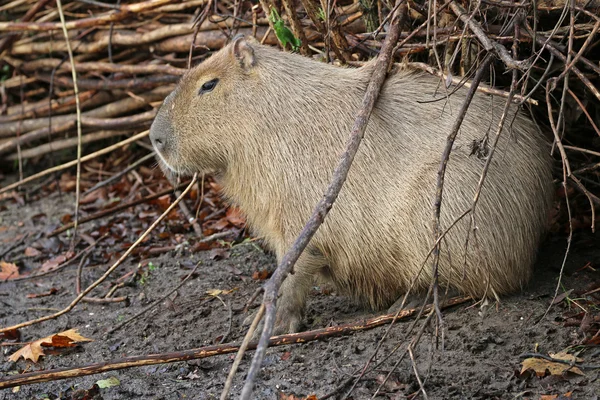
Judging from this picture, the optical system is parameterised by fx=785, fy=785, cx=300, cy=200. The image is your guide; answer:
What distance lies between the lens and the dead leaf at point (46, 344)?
370 centimetres

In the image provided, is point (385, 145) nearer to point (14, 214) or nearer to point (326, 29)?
point (326, 29)

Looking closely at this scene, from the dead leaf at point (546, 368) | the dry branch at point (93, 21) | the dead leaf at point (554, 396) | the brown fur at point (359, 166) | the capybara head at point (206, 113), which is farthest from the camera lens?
the dry branch at point (93, 21)

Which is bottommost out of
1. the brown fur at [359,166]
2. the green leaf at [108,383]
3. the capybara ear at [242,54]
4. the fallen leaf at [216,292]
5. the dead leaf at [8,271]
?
the dead leaf at [8,271]

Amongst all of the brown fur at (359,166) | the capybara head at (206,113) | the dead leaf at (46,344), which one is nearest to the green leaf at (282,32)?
the brown fur at (359,166)

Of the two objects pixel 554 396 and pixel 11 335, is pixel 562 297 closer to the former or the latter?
pixel 554 396

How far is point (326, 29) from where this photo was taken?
3951 millimetres

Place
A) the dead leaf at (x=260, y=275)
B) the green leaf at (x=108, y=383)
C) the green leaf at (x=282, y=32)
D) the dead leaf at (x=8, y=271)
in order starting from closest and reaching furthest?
the green leaf at (x=108, y=383) → the green leaf at (x=282, y=32) → the dead leaf at (x=260, y=275) → the dead leaf at (x=8, y=271)

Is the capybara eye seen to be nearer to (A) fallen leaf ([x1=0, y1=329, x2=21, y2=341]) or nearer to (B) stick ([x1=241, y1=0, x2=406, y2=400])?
(B) stick ([x1=241, y1=0, x2=406, y2=400])

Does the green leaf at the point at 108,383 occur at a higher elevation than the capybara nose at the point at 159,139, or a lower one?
lower

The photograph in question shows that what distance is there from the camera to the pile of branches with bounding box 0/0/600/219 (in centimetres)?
377

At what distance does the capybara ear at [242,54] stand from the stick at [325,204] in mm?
582

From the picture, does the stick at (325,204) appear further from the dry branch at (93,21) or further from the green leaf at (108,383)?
the dry branch at (93,21)

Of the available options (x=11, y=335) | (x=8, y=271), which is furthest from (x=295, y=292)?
(x=8, y=271)

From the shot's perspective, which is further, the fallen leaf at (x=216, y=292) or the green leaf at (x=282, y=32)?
the fallen leaf at (x=216, y=292)
